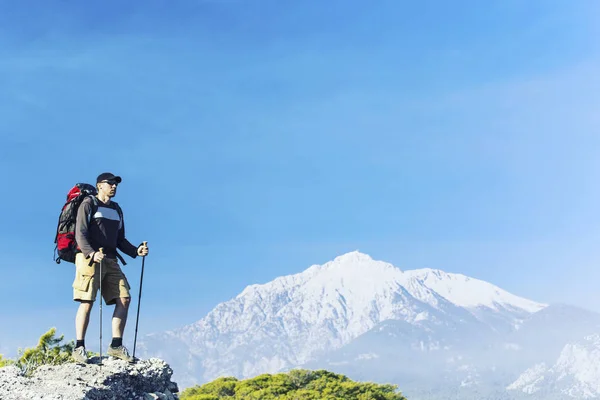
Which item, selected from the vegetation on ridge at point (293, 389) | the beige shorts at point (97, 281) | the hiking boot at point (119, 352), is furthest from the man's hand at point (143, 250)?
the vegetation on ridge at point (293, 389)

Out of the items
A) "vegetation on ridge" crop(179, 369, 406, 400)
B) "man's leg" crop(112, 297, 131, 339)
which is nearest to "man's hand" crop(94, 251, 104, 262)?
"man's leg" crop(112, 297, 131, 339)

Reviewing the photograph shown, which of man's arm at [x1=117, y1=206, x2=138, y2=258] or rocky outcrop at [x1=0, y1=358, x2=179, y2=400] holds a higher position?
man's arm at [x1=117, y1=206, x2=138, y2=258]

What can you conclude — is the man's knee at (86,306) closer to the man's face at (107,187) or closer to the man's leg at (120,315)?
the man's leg at (120,315)

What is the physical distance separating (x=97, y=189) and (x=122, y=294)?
1.51m

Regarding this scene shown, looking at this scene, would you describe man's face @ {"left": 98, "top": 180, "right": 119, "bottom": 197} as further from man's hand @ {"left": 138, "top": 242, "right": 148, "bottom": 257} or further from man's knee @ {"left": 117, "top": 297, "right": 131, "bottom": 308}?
man's knee @ {"left": 117, "top": 297, "right": 131, "bottom": 308}

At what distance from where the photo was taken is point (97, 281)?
10.2 metres

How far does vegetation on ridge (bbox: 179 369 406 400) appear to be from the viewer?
181 ft

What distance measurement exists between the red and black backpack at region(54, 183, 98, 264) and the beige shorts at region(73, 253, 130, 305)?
0.58 ft

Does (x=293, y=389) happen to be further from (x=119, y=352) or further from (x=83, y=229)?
(x=83, y=229)

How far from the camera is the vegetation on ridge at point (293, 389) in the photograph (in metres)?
55.2

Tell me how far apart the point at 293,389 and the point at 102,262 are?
51963mm

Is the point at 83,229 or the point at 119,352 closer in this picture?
the point at 83,229

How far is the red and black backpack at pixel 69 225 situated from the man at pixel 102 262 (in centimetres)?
15

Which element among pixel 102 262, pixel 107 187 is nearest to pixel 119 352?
pixel 102 262
